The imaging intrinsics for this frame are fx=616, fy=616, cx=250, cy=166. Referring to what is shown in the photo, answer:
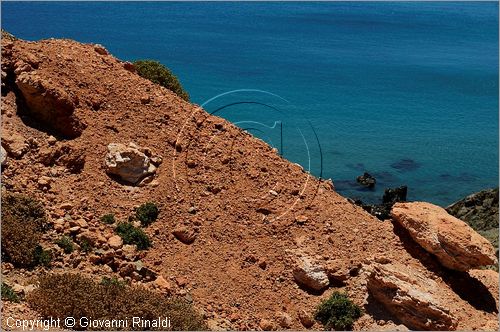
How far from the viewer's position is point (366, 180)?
46.5 m

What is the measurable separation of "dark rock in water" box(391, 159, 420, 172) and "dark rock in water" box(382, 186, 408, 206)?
28.9 ft

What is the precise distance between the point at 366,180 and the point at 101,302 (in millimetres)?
34172

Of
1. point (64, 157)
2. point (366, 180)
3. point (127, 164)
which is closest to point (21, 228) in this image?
point (64, 157)

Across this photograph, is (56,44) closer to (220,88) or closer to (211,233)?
(211,233)

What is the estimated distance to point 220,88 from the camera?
71750 millimetres

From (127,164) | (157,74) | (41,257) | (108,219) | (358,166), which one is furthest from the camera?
(358,166)

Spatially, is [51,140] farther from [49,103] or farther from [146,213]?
[146,213]

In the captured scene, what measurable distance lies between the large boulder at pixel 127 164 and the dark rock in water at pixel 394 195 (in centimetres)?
2505

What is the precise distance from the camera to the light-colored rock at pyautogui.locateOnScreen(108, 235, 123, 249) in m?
18.1

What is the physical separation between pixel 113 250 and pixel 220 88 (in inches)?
2164

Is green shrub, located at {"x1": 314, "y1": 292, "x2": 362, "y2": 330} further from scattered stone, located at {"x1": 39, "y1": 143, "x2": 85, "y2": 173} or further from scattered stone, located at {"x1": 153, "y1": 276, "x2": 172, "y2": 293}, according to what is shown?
scattered stone, located at {"x1": 39, "y1": 143, "x2": 85, "y2": 173}

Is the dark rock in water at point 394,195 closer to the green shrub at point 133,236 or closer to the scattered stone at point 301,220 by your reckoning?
the scattered stone at point 301,220

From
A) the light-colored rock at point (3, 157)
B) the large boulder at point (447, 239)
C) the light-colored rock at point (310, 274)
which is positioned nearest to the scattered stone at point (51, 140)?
the light-colored rock at point (3, 157)

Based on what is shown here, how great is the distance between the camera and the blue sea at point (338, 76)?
53.7 meters
